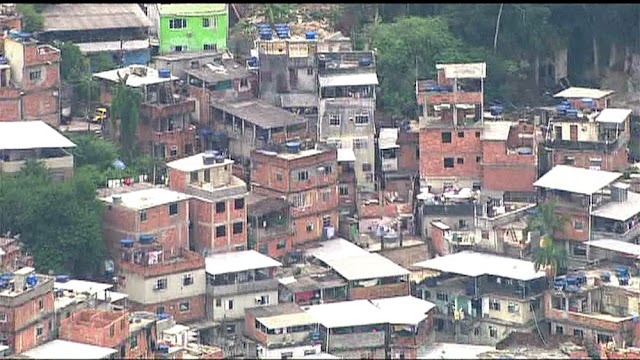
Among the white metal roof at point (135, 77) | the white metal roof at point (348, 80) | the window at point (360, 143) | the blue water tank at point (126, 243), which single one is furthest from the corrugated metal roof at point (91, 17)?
the blue water tank at point (126, 243)

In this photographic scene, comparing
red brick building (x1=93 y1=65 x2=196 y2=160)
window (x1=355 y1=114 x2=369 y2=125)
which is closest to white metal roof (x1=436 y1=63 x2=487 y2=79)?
window (x1=355 y1=114 x2=369 y2=125)

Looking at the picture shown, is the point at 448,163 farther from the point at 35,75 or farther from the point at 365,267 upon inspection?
the point at 35,75

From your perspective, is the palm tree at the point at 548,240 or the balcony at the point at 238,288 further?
the palm tree at the point at 548,240

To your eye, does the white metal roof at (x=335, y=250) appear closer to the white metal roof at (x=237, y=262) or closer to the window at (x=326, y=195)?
the window at (x=326, y=195)

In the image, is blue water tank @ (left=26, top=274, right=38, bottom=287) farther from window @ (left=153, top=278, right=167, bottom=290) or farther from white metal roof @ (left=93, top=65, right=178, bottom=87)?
white metal roof @ (left=93, top=65, right=178, bottom=87)

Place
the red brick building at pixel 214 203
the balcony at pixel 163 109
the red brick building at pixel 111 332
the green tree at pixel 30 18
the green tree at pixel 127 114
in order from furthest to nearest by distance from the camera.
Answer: the green tree at pixel 30 18 < the balcony at pixel 163 109 < the green tree at pixel 127 114 < the red brick building at pixel 214 203 < the red brick building at pixel 111 332

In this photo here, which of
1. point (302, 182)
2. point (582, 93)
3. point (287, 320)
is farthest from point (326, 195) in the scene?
point (582, 93)

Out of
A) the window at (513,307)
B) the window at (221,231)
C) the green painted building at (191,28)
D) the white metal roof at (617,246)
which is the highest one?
the green painted building at (191,28)
